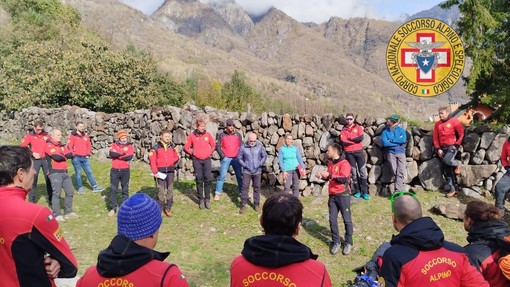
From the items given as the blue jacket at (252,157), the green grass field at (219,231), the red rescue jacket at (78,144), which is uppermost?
the blue jacket at (252,157)

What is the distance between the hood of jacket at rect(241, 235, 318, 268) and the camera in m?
2.07

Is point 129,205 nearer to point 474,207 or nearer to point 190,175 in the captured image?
point 474,207

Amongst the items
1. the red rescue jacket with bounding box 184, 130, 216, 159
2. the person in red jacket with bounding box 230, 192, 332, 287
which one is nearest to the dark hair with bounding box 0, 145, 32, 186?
the person in red jacket with bounding box 230, 192, 332, 287

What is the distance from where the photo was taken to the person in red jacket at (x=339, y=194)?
20.7ft

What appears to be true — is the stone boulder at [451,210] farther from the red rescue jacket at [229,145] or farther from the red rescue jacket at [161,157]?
the red rescue jacket at [161,157]

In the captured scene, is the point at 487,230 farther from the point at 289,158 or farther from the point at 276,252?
the point at 289,158

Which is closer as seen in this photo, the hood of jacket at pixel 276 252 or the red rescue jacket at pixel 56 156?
the hood of jacket at pixel 276 252

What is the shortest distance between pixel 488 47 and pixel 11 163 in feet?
28.8

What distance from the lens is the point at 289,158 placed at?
26.8 feet

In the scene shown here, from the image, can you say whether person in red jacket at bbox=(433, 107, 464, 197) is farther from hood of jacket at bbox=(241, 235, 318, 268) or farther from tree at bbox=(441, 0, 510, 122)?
hood of jacket at bbox=(241, 235, 318, 268)

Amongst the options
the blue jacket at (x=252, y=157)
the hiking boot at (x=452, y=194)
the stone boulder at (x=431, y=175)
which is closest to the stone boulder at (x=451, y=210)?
the hiking boot at (x=452, y=194)

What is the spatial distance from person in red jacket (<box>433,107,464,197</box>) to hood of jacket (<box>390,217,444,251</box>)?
6083 millimetres

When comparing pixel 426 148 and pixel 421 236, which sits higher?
pixel 421 236

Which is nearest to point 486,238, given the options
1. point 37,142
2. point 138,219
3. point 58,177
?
point 138,219
